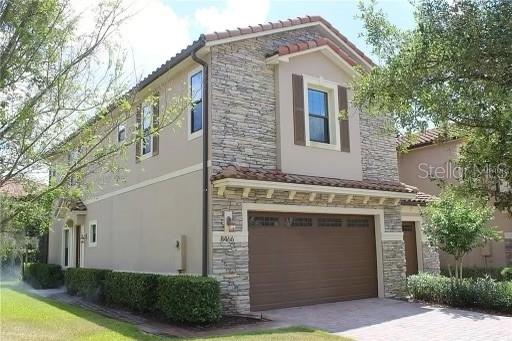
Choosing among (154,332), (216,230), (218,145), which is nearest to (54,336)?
(154,332)

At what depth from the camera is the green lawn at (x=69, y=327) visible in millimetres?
9805

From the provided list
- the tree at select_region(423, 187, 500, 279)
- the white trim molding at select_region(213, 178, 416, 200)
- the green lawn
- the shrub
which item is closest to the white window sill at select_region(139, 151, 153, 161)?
the white trim molding at select_region(213, 178, 416, 200)

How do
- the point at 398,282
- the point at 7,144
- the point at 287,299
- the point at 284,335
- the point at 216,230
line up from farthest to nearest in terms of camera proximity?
the point at 398,282
the point at 287,299
the point at 216,230
the point at 284,335
the point at 7,144

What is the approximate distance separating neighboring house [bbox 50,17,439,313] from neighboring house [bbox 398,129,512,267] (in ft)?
16.1

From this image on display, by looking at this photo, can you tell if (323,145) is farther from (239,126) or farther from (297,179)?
(239,126)

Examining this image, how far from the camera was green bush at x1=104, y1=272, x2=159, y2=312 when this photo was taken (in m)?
13.2

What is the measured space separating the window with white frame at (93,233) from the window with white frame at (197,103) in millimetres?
8257

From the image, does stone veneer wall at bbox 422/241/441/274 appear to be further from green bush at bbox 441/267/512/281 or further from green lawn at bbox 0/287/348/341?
green lawn at bbox 0/287/348/341

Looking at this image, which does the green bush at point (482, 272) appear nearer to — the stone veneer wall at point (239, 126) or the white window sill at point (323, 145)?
the white window sill at point (323, 145)

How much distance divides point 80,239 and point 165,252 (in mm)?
8701

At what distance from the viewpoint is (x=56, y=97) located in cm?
750

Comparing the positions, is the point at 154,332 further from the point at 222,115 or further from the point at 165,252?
the point at 222,115

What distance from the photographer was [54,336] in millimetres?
10312

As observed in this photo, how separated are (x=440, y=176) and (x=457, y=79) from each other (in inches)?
641
